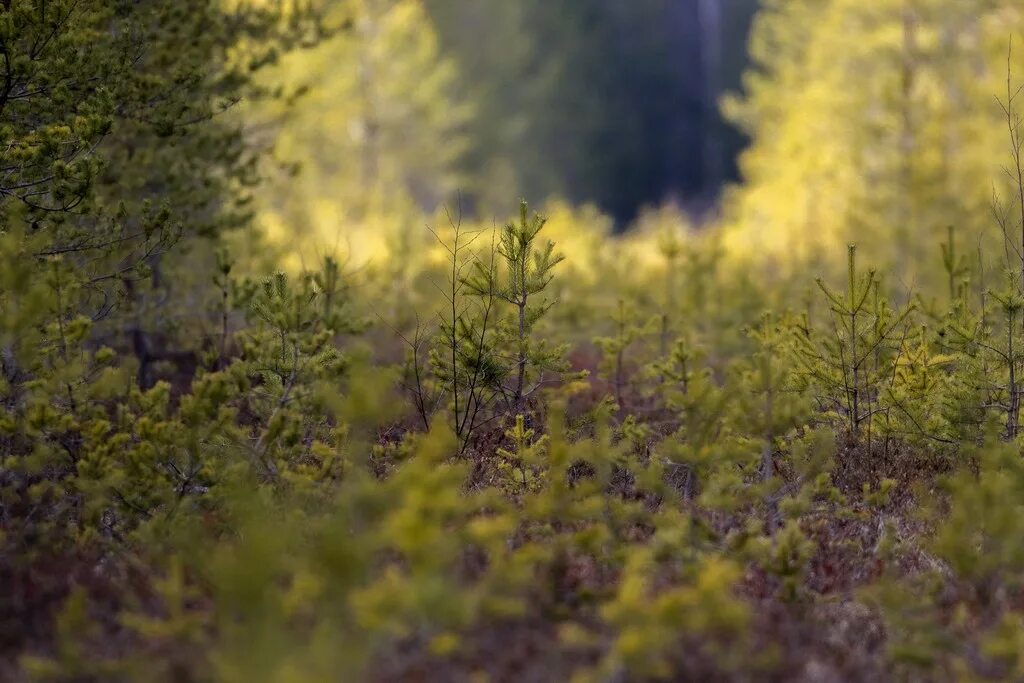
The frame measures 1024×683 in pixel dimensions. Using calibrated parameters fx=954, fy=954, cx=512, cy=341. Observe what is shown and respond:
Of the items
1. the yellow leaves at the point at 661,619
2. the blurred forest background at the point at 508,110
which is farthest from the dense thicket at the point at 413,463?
the blurred forest background at the point at 508,110

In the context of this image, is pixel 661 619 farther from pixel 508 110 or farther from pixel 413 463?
pixel 508 110

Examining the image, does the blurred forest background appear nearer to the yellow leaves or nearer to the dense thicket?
the dense thicket

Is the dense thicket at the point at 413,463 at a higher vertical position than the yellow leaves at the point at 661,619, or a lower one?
higher

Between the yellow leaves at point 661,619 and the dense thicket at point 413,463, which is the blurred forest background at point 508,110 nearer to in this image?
the dense thicket at point 413,463

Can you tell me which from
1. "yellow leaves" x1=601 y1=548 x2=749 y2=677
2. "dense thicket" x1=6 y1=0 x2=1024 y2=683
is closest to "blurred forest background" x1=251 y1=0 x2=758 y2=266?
"dense thicket" x1=6 y1=0 x2=1024 y2=683

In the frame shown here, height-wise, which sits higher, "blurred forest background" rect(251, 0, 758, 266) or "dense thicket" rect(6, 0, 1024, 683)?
"blurred forest background" rect(251, 0, 758, 266)

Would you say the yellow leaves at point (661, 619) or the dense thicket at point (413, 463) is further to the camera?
the dense thicket at point (413, 463)

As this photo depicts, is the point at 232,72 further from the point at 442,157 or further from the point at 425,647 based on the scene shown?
the point at 442,157

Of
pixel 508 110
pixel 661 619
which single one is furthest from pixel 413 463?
pixel 508 110

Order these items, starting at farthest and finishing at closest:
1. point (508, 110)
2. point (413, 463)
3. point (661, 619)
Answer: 1. point (508, 110)
2. point (413, 463)
3. point (661, 619)

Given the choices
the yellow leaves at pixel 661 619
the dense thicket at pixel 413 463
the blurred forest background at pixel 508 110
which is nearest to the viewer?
the yellow leaves at pixel 661 619

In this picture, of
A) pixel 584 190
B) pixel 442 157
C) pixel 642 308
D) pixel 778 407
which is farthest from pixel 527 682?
pixel 584 190

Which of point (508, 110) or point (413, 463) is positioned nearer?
point (413, 463)

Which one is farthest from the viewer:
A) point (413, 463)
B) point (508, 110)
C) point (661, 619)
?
point (508, 110)
